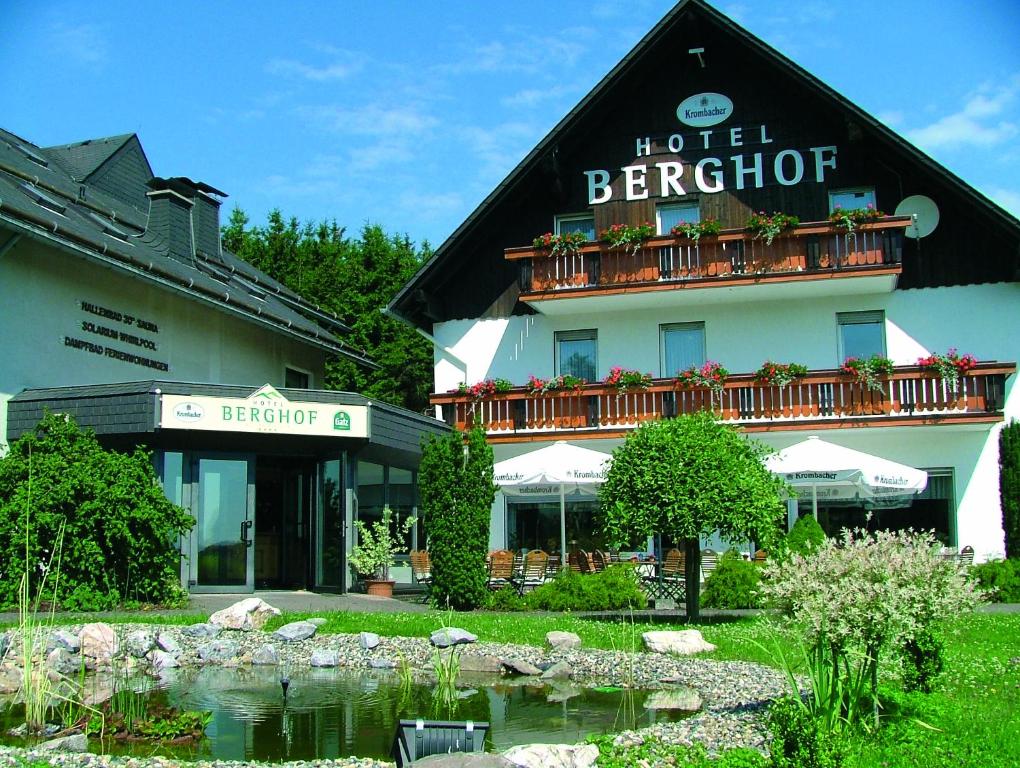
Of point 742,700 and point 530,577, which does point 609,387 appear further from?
point 742,700

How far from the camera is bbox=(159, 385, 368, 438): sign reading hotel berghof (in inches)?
697

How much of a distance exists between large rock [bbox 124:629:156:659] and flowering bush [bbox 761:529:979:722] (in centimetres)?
702

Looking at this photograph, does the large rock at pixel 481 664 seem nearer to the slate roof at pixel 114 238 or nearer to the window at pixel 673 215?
the slate roof at pixel 114 238

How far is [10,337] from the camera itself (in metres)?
18.1

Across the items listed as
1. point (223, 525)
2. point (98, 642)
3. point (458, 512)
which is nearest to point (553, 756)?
point (98, 642)

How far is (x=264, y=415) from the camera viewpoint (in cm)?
1833

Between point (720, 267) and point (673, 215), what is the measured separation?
7.52 ft

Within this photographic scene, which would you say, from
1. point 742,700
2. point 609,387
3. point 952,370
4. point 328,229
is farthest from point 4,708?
point 328,229

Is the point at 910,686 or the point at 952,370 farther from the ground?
the point at 952,370

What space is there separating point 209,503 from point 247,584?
1481 mm

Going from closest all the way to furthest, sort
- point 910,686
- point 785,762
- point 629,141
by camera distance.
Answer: point 785,762
point 910,686
point 629,141

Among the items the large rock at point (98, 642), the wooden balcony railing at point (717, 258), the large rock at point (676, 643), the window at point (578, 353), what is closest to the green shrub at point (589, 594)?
the large rock at point (676, 643)

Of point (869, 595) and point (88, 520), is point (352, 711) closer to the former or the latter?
point (869, 595)

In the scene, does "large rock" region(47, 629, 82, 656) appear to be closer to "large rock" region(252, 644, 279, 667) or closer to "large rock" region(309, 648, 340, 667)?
"large rock" region(252, 644, 279, 667)
